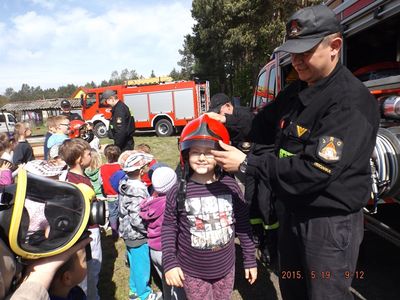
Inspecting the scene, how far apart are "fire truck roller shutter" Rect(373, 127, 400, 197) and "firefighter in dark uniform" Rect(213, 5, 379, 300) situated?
67 centimetres

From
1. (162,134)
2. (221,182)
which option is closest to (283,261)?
(221,182)

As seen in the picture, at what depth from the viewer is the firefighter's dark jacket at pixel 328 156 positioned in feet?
4.52

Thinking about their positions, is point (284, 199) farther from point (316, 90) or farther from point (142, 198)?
point (142, 198)

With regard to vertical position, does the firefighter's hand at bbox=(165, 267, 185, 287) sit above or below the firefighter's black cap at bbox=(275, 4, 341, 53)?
below

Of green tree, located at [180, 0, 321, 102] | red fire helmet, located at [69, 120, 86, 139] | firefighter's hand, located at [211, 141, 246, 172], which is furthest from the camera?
green tree, located at [180, 0, 321, 102]

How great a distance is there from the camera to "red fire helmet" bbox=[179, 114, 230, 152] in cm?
183

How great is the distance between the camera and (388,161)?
2078 millimetres

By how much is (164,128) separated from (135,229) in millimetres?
12792

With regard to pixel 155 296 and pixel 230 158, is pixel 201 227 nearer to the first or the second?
pixel 230 158

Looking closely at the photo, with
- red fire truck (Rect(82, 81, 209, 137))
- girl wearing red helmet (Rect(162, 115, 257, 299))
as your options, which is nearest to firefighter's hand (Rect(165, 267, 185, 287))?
girl wearing red helmet (Rect(162, 115, 257, 299))

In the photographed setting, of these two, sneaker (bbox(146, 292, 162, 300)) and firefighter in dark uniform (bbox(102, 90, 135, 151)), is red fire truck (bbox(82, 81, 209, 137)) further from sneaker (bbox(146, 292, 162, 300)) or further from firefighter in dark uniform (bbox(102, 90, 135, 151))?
sneaker (bbox(146, 292, 162, 300))

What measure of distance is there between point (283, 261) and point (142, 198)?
4.83 ft

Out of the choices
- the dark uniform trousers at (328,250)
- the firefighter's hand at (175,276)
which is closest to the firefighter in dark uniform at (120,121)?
the firefighter's hand at (175,276)

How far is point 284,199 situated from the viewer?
5.26 ft
